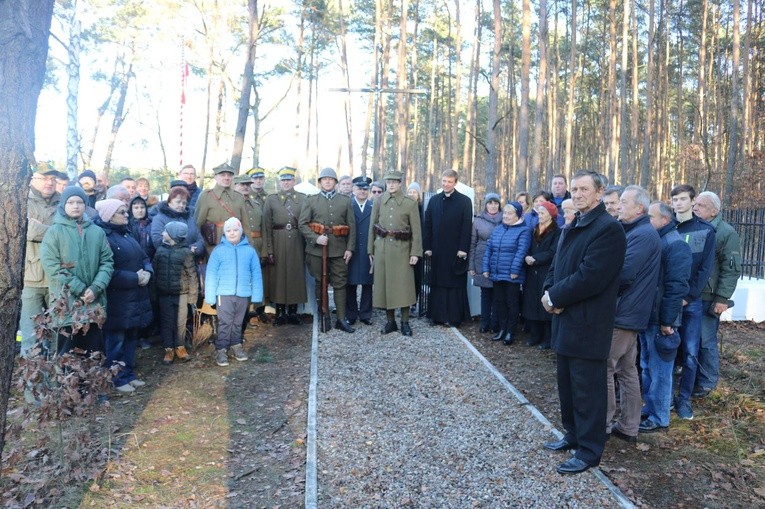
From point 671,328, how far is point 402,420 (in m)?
2.30

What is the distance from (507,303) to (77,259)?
17.1ft

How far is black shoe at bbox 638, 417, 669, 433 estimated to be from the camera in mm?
4754

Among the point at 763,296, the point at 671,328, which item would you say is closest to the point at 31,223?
the point at 671,328

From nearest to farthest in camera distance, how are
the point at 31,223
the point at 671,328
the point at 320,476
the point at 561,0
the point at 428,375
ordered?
the point at 320,476 < the point at 671,328 < the point at 31,223 < the point at 428,375 < the point at 561,0

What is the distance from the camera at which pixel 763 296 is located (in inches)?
367

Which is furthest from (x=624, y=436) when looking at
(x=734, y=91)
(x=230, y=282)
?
(x=734, y=91)

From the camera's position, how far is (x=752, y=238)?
10508 millimetres

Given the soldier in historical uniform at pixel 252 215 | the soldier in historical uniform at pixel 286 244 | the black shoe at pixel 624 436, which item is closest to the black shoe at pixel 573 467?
the black shoe at pixel 624 436

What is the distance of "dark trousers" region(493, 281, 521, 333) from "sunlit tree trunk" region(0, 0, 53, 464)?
604 cm

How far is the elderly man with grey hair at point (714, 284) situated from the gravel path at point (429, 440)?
1.80 m

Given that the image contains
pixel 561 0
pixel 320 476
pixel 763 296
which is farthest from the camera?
pixel 561 0

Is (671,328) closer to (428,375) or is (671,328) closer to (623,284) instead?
(623,284)

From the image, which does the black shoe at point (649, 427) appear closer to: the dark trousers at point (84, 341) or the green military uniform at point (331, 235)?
the green military uniform at point (331, 235)

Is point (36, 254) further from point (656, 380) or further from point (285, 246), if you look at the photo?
point (656, 380)
